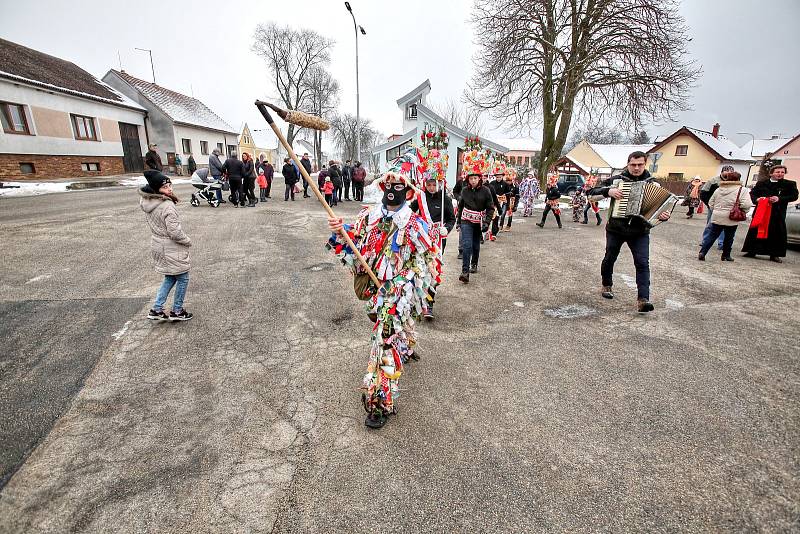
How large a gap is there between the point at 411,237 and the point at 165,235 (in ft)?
10.4

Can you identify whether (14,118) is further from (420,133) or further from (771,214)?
(771,214)

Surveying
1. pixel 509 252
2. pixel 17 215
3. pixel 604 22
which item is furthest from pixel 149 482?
pixel 604 22

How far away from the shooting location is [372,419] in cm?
293

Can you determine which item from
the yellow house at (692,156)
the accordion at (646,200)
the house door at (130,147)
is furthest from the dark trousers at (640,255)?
the yellow house at (692,156)

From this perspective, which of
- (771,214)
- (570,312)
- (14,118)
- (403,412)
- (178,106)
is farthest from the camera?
(178,106)

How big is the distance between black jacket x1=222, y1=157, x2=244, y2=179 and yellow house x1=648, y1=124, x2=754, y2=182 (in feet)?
123

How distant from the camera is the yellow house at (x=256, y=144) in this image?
4631 centimetres

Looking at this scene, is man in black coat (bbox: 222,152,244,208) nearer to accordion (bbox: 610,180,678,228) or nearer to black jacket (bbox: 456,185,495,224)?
black jacket (bbox: 456,185,495,224)

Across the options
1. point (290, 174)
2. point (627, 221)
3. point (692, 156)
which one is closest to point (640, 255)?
point (627, 221)

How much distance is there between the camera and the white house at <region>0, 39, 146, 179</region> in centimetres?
1816

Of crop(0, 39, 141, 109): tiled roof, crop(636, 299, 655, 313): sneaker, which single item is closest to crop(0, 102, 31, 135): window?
crop(0, 39, 141, 109): tiled roof

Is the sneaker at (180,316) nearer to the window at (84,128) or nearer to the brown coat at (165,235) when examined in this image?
the brown coat at (165,235)

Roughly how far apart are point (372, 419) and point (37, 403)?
9.15 feet

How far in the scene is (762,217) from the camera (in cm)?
750
